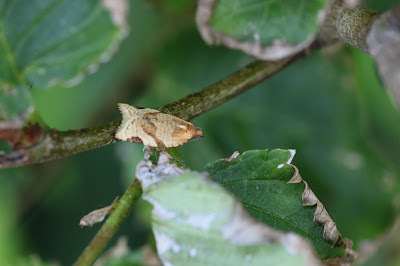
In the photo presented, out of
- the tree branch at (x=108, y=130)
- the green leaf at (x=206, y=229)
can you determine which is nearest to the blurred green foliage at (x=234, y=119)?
the tree branch at (x=108, y=130)

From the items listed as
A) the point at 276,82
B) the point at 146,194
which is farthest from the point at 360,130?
the point at 146,194

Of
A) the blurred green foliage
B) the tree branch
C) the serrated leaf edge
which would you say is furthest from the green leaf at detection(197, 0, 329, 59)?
the blurred green foliage

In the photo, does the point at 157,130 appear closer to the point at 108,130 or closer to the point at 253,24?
the point at 108,130

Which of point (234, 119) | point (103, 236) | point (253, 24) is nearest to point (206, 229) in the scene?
point (103, 236)

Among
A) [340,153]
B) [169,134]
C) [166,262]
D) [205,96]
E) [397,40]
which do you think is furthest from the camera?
[340,153]

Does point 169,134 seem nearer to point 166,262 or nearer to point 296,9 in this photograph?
point 166,262

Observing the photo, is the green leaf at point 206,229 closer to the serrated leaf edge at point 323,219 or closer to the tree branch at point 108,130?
the tree branch at point 108,130
